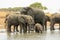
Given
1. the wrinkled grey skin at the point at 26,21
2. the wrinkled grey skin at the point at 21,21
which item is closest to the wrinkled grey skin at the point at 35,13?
the wrinkled grey skin at the point at 21,21

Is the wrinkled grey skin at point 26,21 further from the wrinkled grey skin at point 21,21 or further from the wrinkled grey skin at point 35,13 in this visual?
the wrinkled grey skin at point 35,13

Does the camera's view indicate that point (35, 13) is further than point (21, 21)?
Yes

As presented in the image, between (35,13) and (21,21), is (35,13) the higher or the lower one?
the higher one

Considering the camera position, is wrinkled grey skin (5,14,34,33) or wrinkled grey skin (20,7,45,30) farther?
wrinkled grey skin (20,7,45,30)

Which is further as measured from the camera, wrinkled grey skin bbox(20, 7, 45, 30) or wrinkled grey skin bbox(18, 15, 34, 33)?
wrinkled grey skin bbox(20, 7, 45, 30)

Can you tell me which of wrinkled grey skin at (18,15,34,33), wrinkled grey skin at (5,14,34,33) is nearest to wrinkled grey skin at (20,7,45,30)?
wrinkled grey skin at (5,14,34,33)

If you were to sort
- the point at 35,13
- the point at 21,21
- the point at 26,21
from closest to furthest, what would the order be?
the point at 21,21
the point at 26,21
the point at 35,13

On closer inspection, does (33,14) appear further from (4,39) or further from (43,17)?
(4,39)

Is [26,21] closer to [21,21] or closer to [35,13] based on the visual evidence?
[21,21]

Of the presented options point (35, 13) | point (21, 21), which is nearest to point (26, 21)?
point (21, 21)

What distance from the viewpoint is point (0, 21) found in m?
33.3

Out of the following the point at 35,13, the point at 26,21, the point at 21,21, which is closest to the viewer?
the point at 21,21

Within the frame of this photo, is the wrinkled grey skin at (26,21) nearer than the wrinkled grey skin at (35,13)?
Yes

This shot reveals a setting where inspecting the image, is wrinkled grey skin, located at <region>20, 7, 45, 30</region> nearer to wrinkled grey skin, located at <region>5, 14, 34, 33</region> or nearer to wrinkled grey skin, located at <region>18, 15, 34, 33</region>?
wrinkled grey skin, located at <region>5, 14, 34, 33</region>
